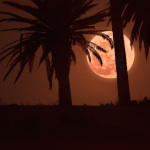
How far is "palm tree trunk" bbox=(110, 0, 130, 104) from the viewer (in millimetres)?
16484

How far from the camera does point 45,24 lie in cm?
1870

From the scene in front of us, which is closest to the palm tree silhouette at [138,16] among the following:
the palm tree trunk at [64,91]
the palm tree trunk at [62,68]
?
A: the palm tree trunk at [62,68]

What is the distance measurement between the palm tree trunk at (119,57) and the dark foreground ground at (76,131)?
433 cm

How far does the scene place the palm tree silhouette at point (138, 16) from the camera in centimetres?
1568

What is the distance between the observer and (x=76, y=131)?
939 centimetres

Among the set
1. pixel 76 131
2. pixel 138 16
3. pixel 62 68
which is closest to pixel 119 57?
pixel 138 16

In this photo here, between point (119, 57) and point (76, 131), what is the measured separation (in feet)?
26.2

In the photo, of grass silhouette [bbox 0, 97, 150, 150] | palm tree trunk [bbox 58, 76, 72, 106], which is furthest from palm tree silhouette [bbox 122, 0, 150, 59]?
grass silhouette [bbox 0, 97, 150, 150]

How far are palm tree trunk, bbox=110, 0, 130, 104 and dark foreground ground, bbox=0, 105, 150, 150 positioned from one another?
4333mm

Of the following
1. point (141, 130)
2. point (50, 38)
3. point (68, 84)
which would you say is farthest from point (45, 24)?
point (141, 130)

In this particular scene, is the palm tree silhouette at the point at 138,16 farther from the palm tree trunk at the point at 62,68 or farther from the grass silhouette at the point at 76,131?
the grass silhouette at the point at 76,131

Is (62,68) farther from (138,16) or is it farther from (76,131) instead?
(76,131)

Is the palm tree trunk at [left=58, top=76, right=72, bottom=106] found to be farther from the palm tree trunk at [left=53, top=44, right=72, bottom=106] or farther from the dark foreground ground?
the dark foreground ground

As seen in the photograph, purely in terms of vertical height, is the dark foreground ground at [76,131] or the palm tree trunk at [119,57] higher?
the palm tree trunk at [119,57]
